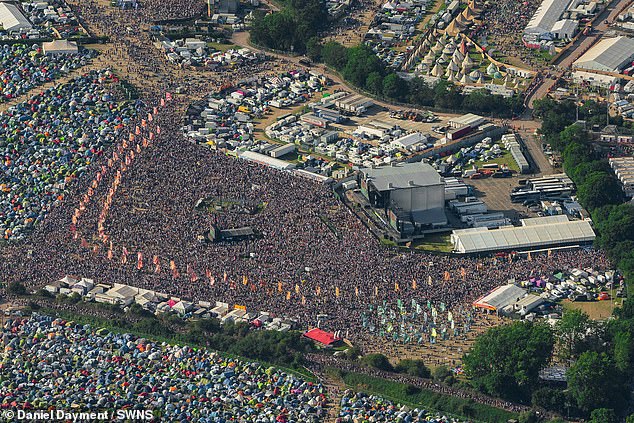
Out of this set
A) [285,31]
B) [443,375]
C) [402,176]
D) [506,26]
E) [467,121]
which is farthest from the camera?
[506,26]

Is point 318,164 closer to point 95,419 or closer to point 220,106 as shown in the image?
point 220,106

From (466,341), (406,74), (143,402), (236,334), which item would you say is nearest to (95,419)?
(143,402)

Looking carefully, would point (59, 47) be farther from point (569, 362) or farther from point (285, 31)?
point (569, 362)

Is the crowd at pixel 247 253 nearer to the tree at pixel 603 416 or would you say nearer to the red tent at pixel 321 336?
the red tent at pixel 321 336

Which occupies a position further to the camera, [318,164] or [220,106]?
[220,106]

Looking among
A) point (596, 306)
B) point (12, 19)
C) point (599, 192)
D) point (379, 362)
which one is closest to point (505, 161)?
point (599, 192)

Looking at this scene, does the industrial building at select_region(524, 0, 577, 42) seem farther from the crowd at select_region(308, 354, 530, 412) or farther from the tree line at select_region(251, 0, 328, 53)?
the crowd at select_region(308, 354, 530, 412)

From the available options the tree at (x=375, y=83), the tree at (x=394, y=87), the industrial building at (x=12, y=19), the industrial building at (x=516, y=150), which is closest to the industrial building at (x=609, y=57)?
the industrial building at (x=516, y=150)
